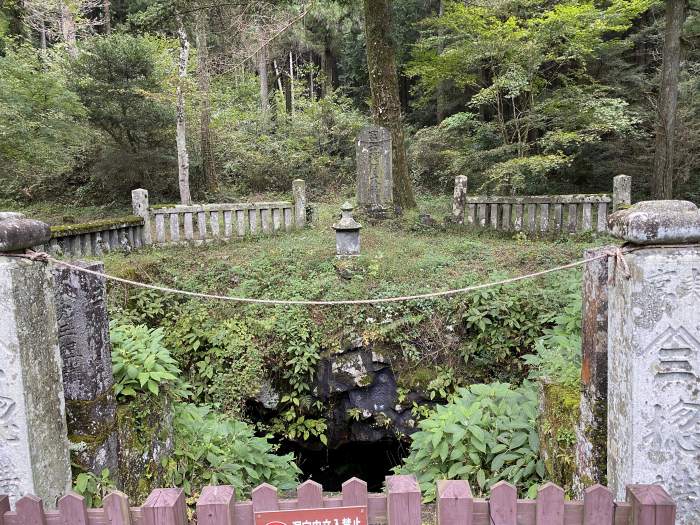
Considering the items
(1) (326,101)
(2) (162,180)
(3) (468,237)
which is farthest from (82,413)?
(1) (326,101)

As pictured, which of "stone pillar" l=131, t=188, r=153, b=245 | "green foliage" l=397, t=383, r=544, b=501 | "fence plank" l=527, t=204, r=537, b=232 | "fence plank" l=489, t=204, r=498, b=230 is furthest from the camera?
"fence plank" l=489, t=204, r=498, b=230

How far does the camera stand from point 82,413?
124 inches

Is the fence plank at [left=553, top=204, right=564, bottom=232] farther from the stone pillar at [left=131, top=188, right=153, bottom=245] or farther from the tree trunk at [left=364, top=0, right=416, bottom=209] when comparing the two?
the stone pillar at [left=131, top=188, right=153, bottom=245]

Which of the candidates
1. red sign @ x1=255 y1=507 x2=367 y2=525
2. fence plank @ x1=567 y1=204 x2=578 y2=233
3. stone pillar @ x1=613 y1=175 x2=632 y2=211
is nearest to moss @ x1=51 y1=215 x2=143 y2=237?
red sign @ x1=255 y1=507 x2=367 y2=525

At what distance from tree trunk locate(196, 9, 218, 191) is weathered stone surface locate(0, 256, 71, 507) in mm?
9805

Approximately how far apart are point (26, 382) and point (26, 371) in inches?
2.2

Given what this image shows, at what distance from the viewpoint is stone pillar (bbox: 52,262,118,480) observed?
3.12 m

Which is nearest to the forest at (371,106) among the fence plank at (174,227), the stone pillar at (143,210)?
the stone pillar at (143,210)

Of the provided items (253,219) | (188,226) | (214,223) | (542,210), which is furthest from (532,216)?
(188,226)

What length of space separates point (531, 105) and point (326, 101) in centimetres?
850

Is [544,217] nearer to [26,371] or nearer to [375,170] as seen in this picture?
[375,170]

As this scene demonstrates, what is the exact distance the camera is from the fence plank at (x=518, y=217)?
403 inches

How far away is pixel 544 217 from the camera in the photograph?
995 cm

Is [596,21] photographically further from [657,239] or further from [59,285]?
[59,285]
